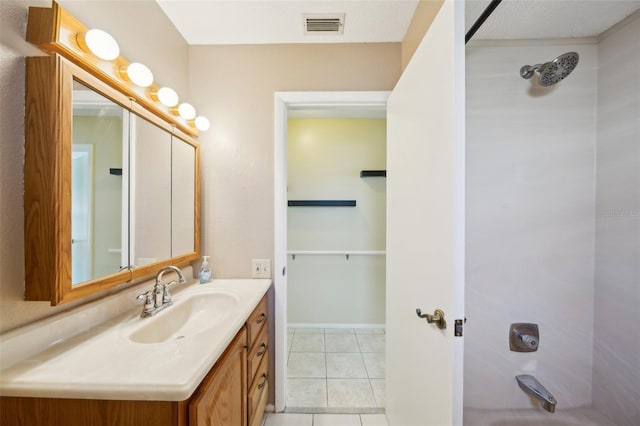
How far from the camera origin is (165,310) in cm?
Answer: 103

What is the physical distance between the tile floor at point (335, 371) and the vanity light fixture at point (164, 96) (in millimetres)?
2026

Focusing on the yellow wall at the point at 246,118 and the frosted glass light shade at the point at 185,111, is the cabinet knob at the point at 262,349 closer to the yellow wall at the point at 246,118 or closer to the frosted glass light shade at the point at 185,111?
the yellow wall at the point at 246,118

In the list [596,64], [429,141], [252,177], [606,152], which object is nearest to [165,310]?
[252,177]

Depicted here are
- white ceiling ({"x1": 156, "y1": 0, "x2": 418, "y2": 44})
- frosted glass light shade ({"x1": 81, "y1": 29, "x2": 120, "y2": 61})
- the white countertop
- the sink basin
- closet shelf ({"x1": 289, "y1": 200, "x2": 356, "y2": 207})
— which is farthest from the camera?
closet shelf ({"x1": 289, "y1": 200, "x2": 356, "y2": 207})

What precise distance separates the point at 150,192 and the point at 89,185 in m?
0.32

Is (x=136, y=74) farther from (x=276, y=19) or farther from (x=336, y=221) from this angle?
(x=336, y=221)

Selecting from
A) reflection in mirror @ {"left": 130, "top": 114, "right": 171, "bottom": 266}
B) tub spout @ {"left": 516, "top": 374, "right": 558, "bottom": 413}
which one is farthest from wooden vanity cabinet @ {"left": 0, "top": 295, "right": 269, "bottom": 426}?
tub spout @ {"left": 516, "top": 374, "right": 558, "bottom": 413}

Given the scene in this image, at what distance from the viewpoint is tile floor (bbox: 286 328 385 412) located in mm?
1551

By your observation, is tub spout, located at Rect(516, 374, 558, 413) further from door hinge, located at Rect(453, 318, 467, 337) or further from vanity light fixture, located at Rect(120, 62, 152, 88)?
vanity light fixture, located at Rect(120, 62, 152, 88)

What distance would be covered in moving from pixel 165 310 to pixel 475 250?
159cm

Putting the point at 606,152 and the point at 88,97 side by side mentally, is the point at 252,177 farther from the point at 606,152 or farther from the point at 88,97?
→ the point at 606,152

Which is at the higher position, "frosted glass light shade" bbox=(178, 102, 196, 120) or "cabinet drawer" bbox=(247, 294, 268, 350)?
"frosted glass light shade" bbox=(178, 102, 196, 120)

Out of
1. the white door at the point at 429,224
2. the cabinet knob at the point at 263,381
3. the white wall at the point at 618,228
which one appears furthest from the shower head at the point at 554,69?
the cabinet knob at the point at 263,381

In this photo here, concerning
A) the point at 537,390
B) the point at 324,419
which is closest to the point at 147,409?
the point at 324,419
